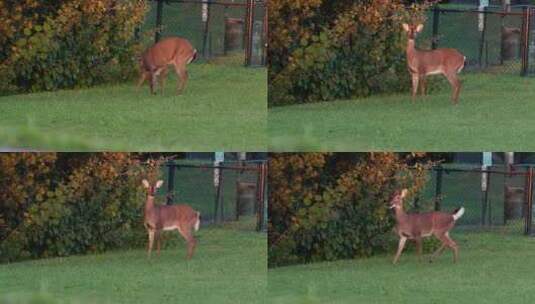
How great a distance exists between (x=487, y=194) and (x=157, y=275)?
348 cm

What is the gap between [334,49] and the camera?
13617 millimetres

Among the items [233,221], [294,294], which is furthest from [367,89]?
[294,294]

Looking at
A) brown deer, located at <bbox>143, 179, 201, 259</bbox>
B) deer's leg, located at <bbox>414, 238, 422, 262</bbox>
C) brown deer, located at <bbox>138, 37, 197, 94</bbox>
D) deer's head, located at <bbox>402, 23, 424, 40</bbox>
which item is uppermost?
deer's head, located at <bbox>402, 23, 424, 40</bbox>

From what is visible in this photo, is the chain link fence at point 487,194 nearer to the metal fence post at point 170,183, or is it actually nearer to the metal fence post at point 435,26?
the metal fence post at point 435,26

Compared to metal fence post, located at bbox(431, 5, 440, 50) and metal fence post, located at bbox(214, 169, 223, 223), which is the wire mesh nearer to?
metal fence post, located at bbox(431, 5, 440, 50)

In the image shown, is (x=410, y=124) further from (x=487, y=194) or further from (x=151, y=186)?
(x=151, y=186)

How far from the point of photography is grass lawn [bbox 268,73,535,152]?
12422 mm

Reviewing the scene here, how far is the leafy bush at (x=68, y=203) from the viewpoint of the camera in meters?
12.7

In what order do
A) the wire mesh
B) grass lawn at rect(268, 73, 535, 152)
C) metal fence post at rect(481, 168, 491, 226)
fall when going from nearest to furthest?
1. grass lawn at rect(268, 73, 535, 152)
2. metal fence post at rect(481, 168, 491, 226)
3. the wire mesh

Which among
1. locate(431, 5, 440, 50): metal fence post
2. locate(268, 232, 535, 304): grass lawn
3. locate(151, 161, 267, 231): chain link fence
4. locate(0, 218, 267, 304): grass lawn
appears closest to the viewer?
locate(268, 232, 535, 304): grass lawn

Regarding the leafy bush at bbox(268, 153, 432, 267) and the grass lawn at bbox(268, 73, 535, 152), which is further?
the grass lawn at bbox(268, 73, 535, 152)

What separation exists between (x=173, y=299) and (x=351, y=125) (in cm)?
246

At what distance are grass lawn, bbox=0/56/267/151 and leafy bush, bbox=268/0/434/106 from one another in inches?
14.5

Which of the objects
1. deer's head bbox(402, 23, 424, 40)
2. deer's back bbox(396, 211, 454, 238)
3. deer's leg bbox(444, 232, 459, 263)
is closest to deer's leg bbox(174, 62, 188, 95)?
deer's head bbox(402, 23, 424, 40)
